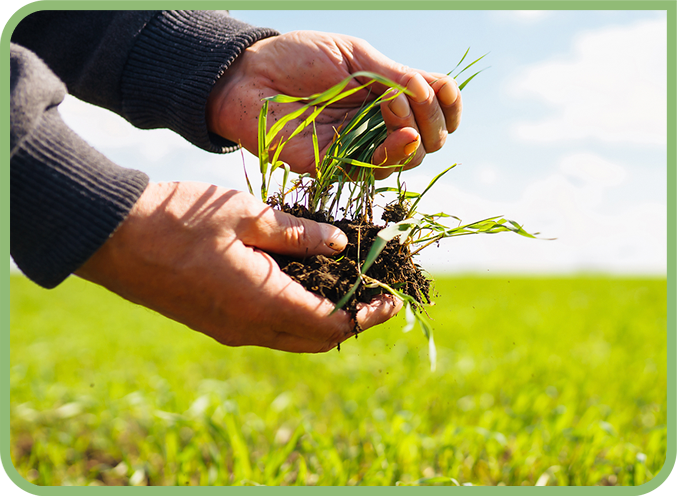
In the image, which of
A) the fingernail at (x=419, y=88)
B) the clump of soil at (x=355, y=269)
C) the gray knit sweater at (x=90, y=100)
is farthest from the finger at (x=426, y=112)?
the gray knit sweater at (x=90, y=100)

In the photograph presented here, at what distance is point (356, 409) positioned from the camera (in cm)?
309

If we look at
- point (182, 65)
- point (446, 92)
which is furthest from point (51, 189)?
point (446, 92)

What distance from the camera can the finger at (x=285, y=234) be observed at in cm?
136

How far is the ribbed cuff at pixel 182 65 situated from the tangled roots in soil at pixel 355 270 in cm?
63

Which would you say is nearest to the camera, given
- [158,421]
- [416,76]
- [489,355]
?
[416,76]

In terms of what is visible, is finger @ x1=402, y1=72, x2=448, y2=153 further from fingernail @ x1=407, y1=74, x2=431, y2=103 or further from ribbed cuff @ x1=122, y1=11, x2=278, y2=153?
ribbed cuff @ x1=122, y1=11, x2=278, y2=153

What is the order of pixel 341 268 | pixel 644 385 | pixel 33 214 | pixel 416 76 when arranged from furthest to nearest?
pixel 644 385 < pixel 416 76 < pixel 341 268 < pixel 33 214

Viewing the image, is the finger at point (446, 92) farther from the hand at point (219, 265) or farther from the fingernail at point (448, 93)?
the hand at point (219, 265)

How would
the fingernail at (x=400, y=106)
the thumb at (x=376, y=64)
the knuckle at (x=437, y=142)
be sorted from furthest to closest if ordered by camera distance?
the knuckle at (x=437, y=142), the thumb at (x=376, y=64), the fingernail at (x=400, y=106)

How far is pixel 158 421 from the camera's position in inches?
116

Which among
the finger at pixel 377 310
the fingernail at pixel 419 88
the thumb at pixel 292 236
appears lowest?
the finger at pixel 377 310

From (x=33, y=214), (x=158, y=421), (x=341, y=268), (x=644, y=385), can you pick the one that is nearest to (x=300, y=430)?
(x=158, y=421)

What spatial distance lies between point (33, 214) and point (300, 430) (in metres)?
1.82

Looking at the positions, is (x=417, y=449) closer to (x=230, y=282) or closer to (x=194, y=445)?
(x=194, y=445)
